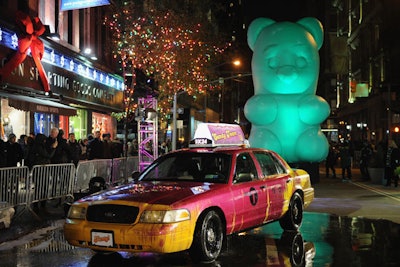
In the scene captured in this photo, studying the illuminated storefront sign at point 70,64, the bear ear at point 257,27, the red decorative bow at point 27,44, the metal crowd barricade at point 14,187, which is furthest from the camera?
the bear ear at point 257,27

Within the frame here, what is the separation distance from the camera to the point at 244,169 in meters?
8.03

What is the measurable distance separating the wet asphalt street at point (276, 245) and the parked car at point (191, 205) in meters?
0.40

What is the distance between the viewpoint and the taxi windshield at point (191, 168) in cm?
764

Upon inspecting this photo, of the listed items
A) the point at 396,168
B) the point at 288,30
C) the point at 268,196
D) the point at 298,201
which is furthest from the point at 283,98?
the point at 268,196

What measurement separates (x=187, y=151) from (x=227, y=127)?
512 cm

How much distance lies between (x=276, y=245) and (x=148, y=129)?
47.1 ft

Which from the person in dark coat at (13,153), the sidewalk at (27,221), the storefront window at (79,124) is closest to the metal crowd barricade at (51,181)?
the sidewalk at (27,221)

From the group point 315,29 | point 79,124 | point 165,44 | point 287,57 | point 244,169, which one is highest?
point 165,44

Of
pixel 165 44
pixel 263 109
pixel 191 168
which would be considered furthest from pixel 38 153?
pixel 165 44

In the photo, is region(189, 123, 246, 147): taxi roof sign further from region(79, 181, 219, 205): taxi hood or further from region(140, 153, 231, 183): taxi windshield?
region(79, 181, 219, 205): taxi hood

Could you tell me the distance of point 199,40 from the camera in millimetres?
23859

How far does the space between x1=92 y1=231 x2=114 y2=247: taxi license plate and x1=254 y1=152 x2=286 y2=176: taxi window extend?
3160mm

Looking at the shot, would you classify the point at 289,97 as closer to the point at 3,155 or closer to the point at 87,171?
the point at 87,171

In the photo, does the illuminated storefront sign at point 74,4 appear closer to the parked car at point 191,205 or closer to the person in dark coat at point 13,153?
the person in dark coat at point 13,153
